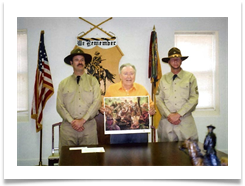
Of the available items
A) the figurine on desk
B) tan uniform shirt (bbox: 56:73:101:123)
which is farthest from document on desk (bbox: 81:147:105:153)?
tan uniform shirt (bbox: 56:73:101:123)

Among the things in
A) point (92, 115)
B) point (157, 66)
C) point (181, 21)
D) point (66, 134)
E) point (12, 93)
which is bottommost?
point (66, 134)

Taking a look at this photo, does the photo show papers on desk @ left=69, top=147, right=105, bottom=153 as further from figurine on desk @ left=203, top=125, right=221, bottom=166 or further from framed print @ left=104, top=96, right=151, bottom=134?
figurine on desk @ left=203, top=125, right=221, bottom=166

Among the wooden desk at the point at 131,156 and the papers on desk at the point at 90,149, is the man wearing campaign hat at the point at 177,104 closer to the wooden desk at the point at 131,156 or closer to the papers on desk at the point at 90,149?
the wooden desk at the point at 131,156

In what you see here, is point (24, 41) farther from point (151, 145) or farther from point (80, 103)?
point (151, 145)

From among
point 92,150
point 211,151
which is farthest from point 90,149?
point 211,151

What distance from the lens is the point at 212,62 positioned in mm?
4949

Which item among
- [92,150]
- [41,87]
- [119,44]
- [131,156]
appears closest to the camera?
[131,156]

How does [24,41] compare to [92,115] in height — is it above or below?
above

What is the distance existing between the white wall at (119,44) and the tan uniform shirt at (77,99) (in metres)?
0.60

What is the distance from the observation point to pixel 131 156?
2504 mm

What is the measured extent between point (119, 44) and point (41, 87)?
140 cm

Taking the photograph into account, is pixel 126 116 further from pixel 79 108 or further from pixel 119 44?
pixel 119 44

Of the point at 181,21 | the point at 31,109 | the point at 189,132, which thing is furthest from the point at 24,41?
the point at 189,132

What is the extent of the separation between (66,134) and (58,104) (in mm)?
429
